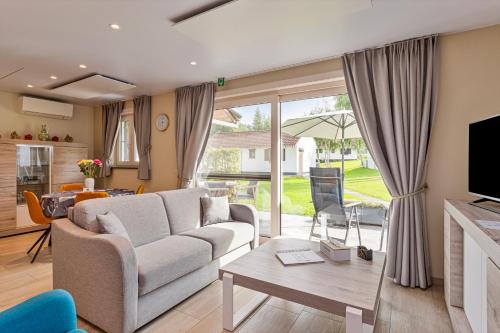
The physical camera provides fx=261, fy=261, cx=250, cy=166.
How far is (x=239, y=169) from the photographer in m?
4.04

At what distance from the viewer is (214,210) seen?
3191mm

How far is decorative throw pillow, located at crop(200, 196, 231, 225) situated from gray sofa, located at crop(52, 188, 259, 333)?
17cm

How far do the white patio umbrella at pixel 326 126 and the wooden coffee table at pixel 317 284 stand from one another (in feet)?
5.24

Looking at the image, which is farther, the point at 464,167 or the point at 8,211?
the point at 8,211

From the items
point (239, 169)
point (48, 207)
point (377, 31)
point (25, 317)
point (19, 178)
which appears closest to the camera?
point (25, 317)

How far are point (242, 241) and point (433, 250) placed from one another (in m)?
1.95

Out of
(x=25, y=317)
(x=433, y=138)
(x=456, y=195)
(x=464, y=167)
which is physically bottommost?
(x=25, y=317)

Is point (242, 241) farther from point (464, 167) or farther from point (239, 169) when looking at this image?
point (464, 167)

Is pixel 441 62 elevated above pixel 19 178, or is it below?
above

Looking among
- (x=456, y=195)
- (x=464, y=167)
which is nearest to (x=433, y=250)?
(x=456, y=195)

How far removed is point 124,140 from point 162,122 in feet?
4.21

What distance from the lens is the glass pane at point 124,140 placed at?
530cm

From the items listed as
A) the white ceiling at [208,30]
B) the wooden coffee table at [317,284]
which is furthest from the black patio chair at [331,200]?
the white ceiling at [208,30]

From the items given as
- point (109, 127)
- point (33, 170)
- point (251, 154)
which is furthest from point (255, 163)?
point (33, 170)
